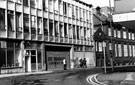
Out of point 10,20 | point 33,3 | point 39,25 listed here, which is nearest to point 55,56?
point 39,25

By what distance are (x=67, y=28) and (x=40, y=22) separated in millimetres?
8096

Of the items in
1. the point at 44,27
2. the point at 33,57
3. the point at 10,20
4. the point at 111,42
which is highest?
the point at 10,20

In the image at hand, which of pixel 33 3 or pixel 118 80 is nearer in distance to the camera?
pixel 118 80

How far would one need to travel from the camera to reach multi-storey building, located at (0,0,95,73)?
33969mm

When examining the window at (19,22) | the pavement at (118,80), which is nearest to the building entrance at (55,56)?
the window at (19,22)

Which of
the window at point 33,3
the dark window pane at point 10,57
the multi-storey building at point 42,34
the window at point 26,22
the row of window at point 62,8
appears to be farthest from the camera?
the row of window at point 62,8

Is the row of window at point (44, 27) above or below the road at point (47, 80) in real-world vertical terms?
above

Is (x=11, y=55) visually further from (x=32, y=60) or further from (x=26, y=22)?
(x=26, y=22)

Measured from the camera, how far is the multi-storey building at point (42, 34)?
34.0 meters

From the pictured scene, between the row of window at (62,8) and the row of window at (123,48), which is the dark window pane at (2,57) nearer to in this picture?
the row of window at (62,8)

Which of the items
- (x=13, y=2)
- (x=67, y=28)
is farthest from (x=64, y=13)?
(x=13, y=2)

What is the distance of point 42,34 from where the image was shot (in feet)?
131

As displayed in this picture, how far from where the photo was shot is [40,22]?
40.0 m

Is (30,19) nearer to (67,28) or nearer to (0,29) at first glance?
(0,29)
